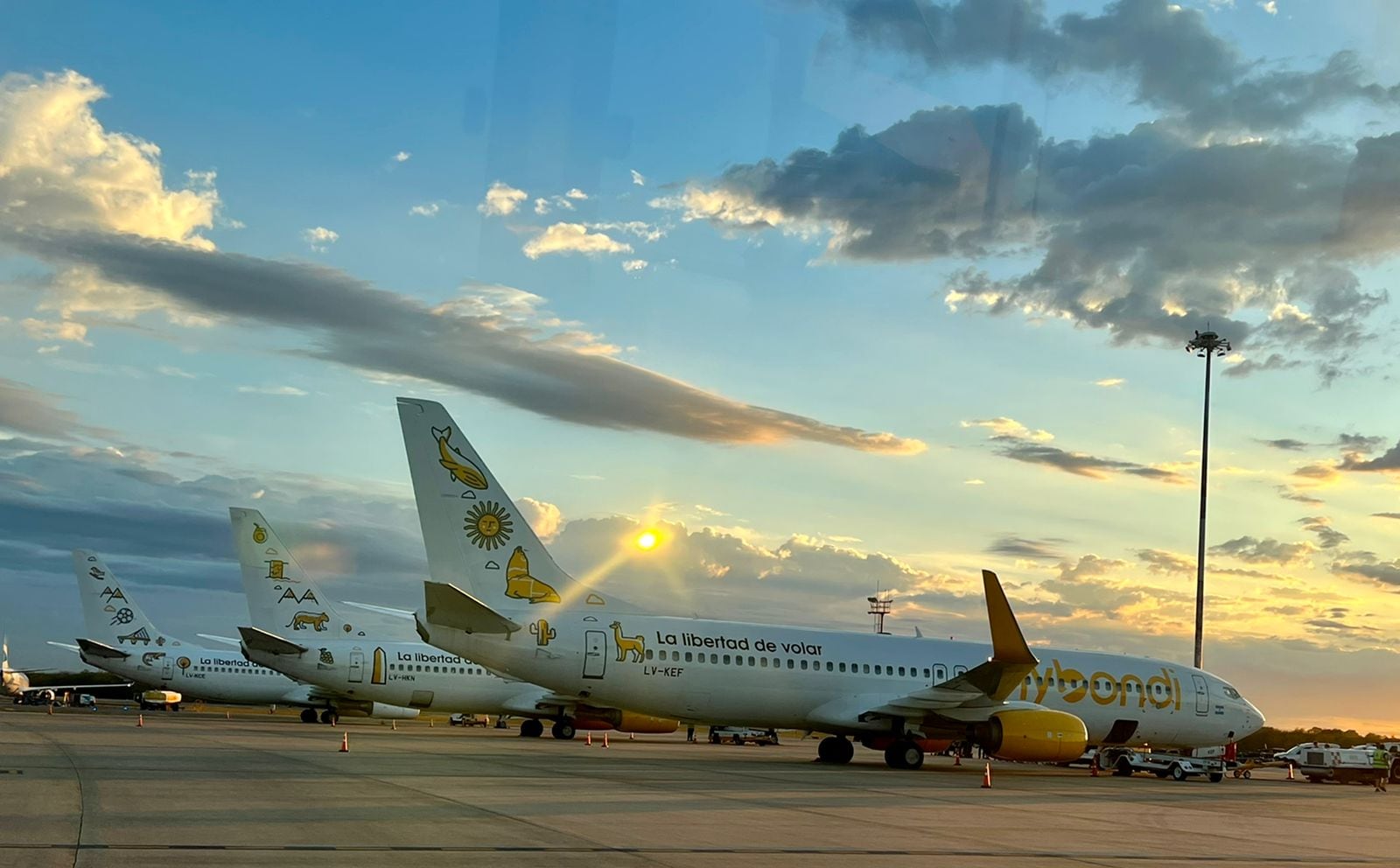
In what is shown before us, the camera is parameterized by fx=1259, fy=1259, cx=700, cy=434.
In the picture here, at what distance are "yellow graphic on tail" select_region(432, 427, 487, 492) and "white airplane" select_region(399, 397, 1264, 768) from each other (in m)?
0.03

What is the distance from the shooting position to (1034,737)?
29.7 metres

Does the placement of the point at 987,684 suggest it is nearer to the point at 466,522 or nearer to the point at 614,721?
the point at 466,522

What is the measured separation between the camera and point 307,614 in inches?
2050

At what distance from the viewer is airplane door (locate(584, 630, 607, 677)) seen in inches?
1138

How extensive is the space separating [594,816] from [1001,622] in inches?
585

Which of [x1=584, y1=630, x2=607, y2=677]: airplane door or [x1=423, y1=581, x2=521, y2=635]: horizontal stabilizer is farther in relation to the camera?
[x1=584, y1=630, x2=607, y2=677]: airplane door

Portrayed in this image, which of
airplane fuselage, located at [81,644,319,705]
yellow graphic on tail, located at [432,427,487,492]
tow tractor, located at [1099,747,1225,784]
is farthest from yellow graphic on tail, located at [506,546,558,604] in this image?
airplane fuselage, located at [81,644,319,705]

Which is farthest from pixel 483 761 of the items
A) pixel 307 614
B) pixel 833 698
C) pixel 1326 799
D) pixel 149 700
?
pixel 149 700

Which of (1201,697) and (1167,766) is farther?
(1167,766)

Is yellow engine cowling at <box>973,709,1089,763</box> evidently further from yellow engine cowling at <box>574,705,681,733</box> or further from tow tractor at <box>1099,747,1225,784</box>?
yellow engine cowling at <box>574,705,681,733</box>

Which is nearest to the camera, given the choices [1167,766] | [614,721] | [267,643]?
[1167,766]

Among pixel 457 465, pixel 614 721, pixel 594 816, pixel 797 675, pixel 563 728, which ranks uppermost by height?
pixel 457 465

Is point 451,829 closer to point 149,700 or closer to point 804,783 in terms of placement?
point 804,783

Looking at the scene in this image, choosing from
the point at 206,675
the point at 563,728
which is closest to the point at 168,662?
the point at 206,675
